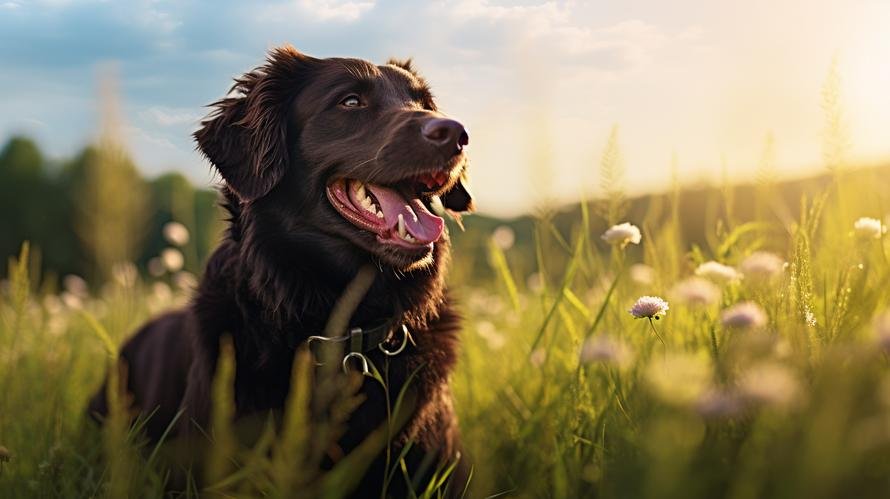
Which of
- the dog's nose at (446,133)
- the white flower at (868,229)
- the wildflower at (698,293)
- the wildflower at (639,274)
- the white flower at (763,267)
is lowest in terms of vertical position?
the wildflower at (639,274)

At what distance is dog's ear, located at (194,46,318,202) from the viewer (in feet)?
10.00

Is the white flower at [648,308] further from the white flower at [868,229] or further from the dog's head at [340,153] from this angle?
the dog's head at [340,153]

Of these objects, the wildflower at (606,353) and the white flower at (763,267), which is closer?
the wildflower at (606,353)

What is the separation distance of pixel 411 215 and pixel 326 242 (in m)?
0.38

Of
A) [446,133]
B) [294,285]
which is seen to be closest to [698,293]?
[446,133]

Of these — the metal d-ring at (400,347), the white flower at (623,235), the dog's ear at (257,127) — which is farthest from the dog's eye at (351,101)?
the white flower at (623,235)

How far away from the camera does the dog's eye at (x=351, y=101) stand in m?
3.22

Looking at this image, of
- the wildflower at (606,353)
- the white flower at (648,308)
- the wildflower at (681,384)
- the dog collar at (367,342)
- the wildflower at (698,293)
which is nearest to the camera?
the wildflower at (681,384)

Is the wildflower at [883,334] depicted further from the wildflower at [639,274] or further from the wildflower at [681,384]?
the wildflower at [639,274]

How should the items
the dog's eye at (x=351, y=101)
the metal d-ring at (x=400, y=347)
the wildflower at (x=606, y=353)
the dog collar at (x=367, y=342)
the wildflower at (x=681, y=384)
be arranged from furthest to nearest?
the dog's eye at (x=351, y=101) < the metal d-ring at (x=400, y=347) < the dog collar at (x=367, y=342) < the wildflower at (x=606, y=353) < the wildflower at (x=681, y=384)

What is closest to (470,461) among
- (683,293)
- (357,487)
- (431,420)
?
(431,420)

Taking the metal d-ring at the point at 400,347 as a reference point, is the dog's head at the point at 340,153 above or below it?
→ above

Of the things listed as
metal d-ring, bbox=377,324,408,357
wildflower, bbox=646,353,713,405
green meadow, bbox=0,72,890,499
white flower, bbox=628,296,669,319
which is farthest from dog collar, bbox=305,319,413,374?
wildflower, bbox=646,353,713,405

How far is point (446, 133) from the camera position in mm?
2814
